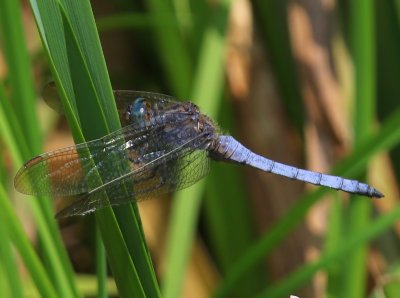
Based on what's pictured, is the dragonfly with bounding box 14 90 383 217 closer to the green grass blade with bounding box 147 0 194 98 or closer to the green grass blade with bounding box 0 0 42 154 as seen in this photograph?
the green grass blade with bounding box 0 0 42 154

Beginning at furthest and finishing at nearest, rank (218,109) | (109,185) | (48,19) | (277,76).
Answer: (277,76) < (218,109) < (109,185) < (48,19)

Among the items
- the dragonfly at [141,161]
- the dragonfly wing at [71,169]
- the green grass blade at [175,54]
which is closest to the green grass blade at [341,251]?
the dragonfly at [141,161]

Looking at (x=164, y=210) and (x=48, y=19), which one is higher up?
(x=48, y=19)

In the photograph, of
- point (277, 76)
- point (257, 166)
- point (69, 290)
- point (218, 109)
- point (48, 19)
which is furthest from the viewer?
point (277, 76)

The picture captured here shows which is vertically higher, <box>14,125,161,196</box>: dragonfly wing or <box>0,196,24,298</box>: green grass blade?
<box>14,125,161,196</box>: dragonfly wing

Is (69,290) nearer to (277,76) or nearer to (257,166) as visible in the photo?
(257,166)

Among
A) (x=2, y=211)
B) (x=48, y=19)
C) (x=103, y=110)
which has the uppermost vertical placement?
(x=48, y=19)

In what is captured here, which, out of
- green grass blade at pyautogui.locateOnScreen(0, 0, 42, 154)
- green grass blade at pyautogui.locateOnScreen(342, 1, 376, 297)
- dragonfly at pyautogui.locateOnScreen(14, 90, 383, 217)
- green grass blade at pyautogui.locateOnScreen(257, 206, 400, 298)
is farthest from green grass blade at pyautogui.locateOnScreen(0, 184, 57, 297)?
green grass blade at pyautogui.locateOnScreen(342, 1, 376, 297)

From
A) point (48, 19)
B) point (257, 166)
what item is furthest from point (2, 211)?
point (257, 166)

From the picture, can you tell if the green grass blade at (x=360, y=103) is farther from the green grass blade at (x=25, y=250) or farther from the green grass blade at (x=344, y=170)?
the green grass blade at (x=25, y=250)
